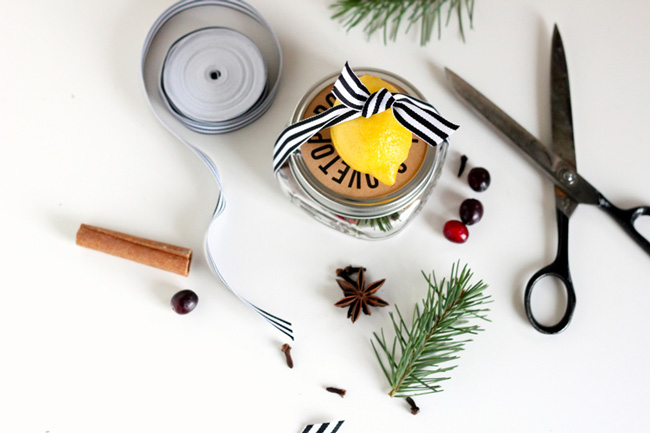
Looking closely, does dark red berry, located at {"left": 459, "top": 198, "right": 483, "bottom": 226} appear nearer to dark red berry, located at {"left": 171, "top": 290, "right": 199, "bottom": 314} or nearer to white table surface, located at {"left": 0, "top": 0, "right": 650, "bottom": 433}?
white table surface, located at {"left": 0, "top": 0, "right": 650, "bottom": 433}

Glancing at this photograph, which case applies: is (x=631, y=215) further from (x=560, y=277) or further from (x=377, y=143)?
(x=377, y=143)

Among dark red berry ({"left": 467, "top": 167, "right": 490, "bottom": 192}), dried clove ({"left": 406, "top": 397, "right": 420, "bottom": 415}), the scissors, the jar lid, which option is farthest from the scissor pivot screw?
dried clove ({"left": 406, "top": 397, "right": 420, "bottom": 415})

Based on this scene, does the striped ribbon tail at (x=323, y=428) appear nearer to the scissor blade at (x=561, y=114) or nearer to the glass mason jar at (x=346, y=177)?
the glass mason jar at (x=346, y=177)

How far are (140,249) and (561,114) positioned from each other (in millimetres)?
747

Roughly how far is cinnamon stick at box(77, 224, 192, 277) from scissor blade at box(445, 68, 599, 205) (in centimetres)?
54

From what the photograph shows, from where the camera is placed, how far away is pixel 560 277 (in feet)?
2.97

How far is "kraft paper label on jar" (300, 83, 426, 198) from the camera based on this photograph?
0.80 metres

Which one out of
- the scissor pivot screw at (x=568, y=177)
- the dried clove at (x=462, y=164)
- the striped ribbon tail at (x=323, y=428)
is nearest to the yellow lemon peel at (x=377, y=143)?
the dried clove at (x=462, y=164)

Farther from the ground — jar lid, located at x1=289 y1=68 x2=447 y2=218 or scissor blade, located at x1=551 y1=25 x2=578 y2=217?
scissor blade, located at x1=551 y1=25 x2=578 y2=217

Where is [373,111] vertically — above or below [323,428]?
above

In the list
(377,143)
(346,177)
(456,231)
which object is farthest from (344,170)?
(456,231)

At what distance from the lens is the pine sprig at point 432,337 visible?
864 mm

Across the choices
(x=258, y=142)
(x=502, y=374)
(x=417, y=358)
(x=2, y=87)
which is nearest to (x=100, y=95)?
(x=2, y=87)

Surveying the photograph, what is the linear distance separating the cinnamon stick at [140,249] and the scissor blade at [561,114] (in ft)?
2.09
